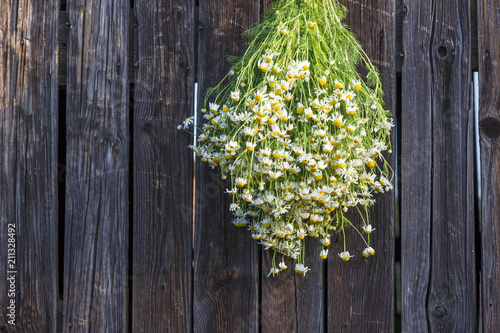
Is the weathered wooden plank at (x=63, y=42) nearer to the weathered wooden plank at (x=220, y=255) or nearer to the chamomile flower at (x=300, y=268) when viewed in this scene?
the weathered wooden plank at (x=220, y=255)

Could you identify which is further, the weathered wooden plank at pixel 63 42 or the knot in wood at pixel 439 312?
the weathered wooden plank at pixel 63 42

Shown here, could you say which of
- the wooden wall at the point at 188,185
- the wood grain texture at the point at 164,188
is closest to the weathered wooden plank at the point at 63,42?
the wooden wall at the point at 188,185

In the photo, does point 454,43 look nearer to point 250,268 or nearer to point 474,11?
point 474,11

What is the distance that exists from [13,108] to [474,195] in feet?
6.67

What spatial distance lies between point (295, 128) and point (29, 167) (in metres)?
1.21

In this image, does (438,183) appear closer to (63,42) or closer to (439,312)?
(439,312)

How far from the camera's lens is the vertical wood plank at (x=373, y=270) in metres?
1.85

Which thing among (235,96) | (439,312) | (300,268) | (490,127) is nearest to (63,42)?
(235,96)

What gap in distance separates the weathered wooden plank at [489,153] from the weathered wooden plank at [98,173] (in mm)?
1511

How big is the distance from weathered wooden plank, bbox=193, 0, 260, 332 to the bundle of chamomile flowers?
0.66 ft

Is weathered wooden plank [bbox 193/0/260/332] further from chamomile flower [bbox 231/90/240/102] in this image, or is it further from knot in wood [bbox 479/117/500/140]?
knot in wood [bbox 479/117/500/140]

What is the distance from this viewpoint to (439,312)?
1.83 m

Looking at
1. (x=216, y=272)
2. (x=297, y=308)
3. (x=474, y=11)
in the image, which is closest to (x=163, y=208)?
(x=216, y=272)

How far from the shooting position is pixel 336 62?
1.62 m
